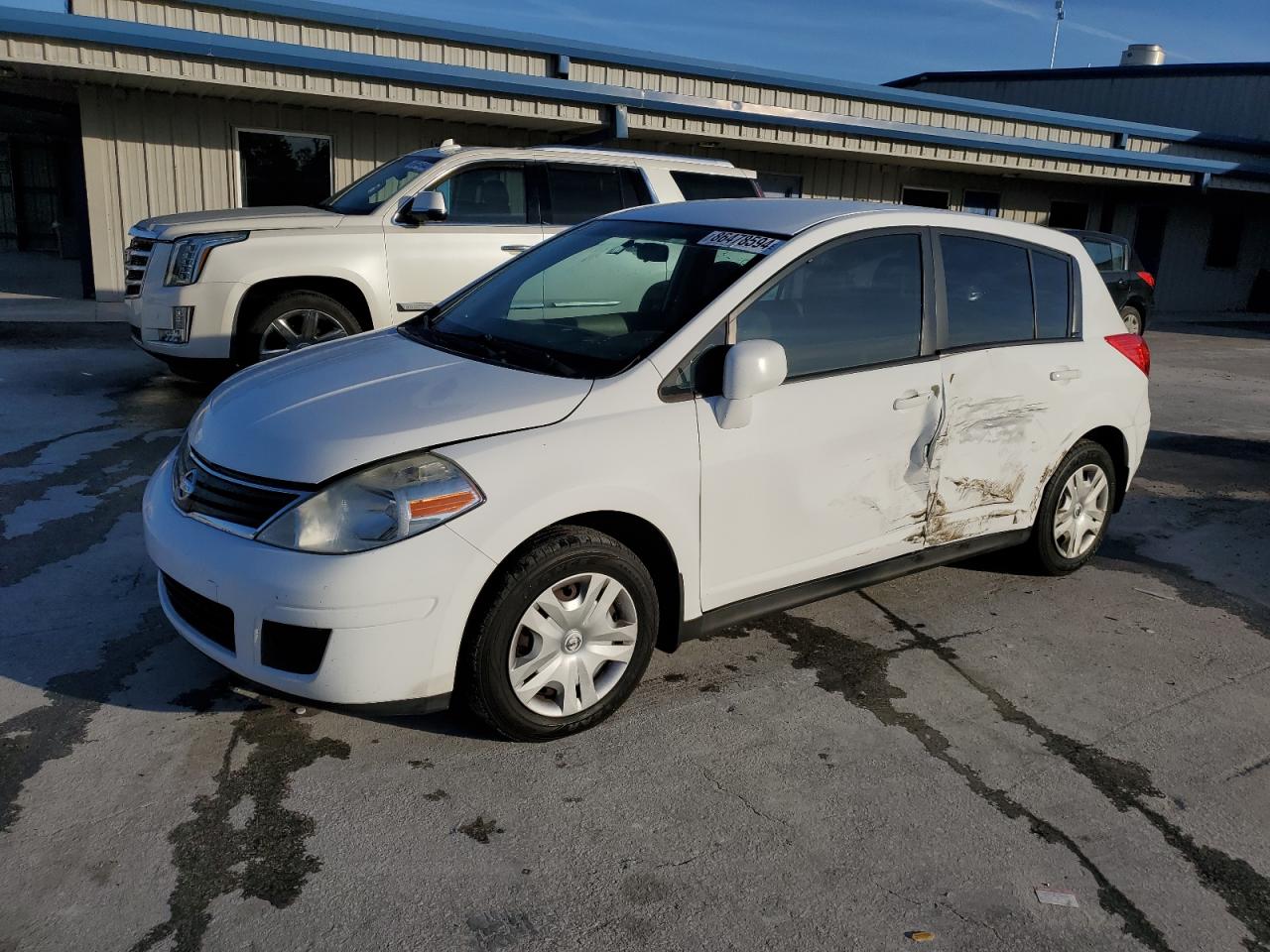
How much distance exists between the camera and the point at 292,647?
295cm

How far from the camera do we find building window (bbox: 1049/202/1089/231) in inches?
876

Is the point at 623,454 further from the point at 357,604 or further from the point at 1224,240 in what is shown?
the point at 1224,240

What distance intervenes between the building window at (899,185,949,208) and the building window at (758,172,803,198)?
2.78m

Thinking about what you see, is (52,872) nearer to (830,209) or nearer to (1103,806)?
(1103,806)

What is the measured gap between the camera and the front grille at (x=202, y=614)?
3053mm

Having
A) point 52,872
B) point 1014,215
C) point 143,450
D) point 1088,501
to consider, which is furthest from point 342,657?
point 1014,215

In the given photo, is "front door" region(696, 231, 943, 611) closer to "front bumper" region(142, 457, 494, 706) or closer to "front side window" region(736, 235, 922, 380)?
"front side window" region(736, 235, 922, 380)

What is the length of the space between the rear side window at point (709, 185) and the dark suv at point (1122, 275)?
8.06 m

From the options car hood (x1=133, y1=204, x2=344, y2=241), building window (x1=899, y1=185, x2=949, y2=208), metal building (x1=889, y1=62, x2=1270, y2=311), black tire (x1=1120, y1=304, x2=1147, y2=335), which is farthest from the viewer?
metal building (x1=889, y1=62, x2=1270, y2=311)

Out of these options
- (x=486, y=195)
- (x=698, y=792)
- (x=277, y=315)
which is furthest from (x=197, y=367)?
(x=698, y=792)

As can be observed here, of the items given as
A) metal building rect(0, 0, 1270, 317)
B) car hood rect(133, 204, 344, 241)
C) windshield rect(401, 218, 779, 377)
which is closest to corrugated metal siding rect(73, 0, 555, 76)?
metal building rect(0, 0, 1270, 317)

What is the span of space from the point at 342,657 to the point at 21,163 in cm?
2413

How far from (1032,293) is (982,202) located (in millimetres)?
17749

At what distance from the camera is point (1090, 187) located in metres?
22.6
